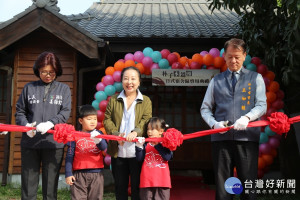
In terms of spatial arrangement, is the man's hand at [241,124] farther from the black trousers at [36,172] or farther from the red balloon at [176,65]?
the red balloon at [176,65]

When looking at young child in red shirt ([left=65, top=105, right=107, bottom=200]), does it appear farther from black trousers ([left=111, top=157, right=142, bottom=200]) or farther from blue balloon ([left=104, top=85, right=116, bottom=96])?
blue balloon ([left=104, top=85, right=116, bottom=96])

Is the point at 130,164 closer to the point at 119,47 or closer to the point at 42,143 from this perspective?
the point at 42,143

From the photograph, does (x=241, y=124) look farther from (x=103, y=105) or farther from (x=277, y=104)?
(x=103, y=105)

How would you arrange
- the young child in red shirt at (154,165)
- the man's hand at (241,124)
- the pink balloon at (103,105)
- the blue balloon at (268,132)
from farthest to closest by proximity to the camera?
the pink balloon at (103,105) < the blue balloon at (268,132) < the young child in red shirt at (154,165) < the man's hand at (241,124)

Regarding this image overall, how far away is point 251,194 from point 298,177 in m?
3.65

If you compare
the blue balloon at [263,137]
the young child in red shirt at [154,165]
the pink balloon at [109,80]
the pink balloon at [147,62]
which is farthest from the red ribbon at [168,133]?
the pink balloon at [147,62]

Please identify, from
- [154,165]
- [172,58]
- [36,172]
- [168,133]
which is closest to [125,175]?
[154,165]

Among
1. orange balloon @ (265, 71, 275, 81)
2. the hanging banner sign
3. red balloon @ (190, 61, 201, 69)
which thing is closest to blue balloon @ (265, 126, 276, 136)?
orange balloon @ (265, 71, 275, 81)

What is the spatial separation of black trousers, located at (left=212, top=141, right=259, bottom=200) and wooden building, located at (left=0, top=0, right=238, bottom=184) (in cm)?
353

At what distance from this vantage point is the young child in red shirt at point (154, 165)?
119 inches

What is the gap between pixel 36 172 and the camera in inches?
122

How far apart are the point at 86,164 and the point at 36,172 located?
491 millimetres

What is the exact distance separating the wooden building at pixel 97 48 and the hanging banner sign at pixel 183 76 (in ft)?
2.70

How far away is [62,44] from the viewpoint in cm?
642
